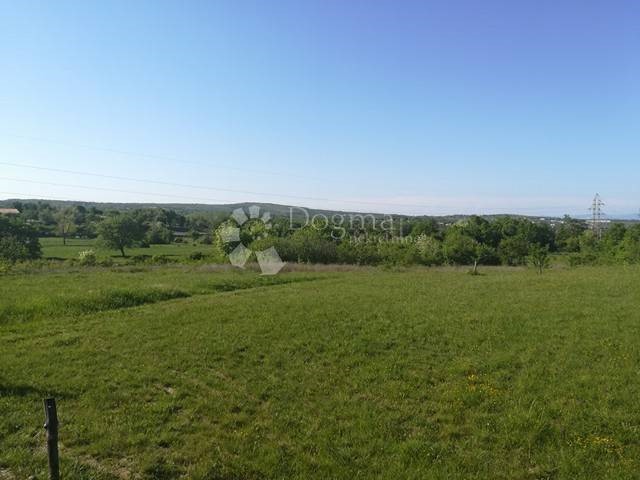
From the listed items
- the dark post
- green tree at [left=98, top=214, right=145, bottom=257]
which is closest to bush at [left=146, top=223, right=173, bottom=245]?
green tree at [left=98, top=214, right=145, bottom=257]

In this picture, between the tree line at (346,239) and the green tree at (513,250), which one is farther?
the green tree at (513,250)

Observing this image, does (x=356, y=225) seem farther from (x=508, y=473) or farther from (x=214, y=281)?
(x=508, y=473)

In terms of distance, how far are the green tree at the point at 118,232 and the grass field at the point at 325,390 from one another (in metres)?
57.8

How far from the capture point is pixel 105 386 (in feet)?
25.9

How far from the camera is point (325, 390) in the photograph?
26.5 ft

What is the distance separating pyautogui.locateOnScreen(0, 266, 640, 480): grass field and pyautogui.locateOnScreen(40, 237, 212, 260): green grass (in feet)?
159

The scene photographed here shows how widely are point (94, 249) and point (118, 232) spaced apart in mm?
4744

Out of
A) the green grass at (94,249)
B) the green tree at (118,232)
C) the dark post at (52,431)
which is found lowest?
the green grass at (94,249)

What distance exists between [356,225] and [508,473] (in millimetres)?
73179

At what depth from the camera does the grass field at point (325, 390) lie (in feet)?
18.7

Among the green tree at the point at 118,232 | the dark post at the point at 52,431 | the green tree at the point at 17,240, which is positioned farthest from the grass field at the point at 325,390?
the green tree at the point at 118,232

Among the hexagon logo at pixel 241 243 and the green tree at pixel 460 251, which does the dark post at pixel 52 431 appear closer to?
the hexagon logo at pixel 241 243

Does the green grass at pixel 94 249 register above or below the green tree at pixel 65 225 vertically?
below

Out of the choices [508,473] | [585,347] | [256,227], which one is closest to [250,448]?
[508,473]
